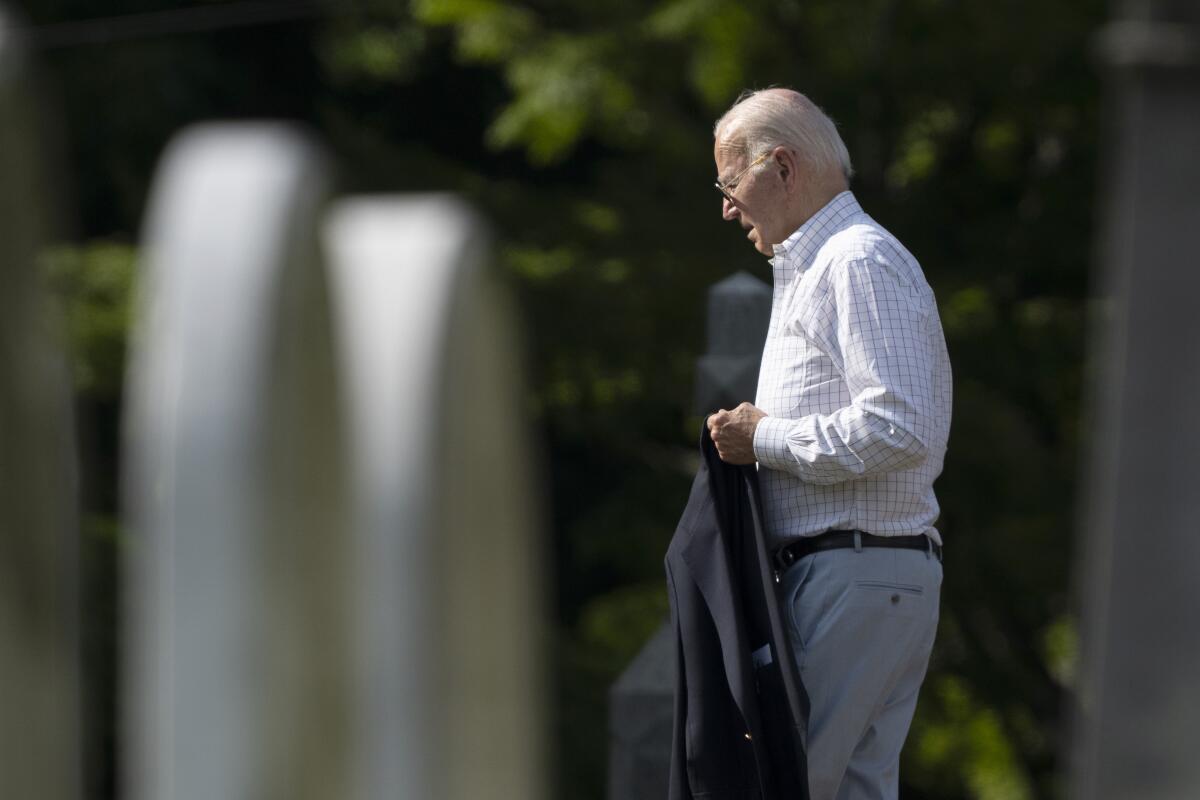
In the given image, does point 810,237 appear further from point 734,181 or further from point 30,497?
point 30,497

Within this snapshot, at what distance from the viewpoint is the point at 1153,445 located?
5.82 ft

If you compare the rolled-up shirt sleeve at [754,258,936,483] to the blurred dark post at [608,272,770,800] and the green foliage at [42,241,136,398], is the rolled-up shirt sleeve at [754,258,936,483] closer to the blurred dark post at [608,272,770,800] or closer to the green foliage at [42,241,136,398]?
the blurred dark post at [608,272,770,800]

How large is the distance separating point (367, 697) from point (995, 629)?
10.8m

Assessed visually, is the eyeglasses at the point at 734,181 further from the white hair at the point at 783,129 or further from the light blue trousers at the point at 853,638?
the light blue trousers at the point at 853,638

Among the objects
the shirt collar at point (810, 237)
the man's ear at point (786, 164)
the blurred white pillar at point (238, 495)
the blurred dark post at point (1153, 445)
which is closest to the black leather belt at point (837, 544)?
the shirt collar at point (810, 237)

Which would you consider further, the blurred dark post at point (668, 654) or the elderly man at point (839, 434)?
the blurred dark post at point (668, 654)

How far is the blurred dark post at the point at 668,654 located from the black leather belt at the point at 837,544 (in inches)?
28.6

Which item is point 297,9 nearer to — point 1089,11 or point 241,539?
point 1089,11

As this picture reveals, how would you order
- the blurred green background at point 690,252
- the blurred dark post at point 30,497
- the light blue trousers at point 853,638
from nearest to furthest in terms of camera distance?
the blurred dark post at point 30,497, the light blue trousers at point 853,638, the blurred green background at point 690,252

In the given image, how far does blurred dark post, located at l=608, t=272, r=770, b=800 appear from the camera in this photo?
400 centimetres

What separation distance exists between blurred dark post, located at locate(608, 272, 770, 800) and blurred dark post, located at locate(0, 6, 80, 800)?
2323 mm

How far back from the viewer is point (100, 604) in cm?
1078

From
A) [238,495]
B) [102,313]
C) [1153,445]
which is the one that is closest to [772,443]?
[1153,445]

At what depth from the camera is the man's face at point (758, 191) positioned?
127 inches
